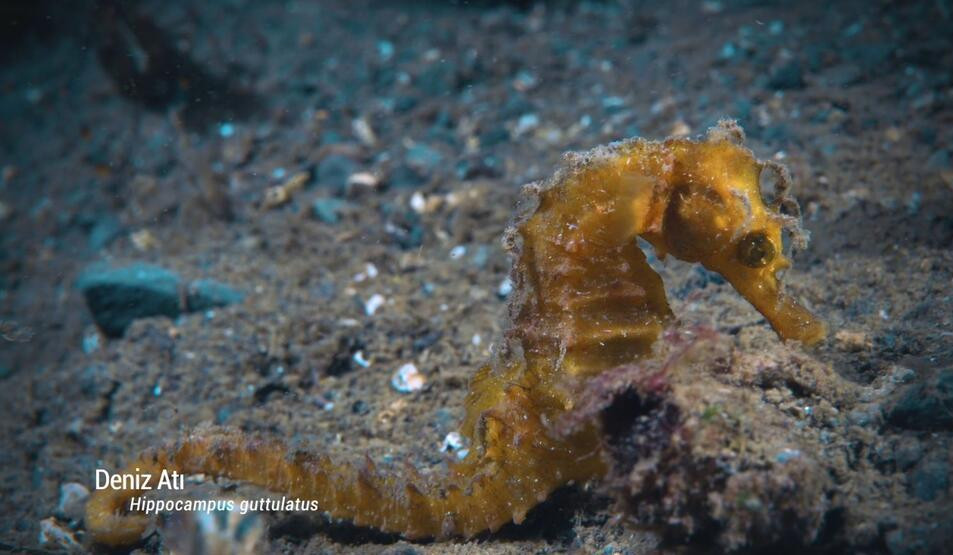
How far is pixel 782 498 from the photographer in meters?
2.10

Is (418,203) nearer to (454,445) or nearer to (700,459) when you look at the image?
(454,445)

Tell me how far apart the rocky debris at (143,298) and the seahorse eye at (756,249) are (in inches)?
146

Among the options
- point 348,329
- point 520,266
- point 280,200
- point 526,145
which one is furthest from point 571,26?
point 520,266

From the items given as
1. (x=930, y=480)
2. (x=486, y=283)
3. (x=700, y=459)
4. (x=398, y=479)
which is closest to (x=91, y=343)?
(x=486, y=283)

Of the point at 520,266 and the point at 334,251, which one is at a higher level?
the point at 520,266

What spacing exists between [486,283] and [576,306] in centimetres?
212

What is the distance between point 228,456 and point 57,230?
5.28 meters

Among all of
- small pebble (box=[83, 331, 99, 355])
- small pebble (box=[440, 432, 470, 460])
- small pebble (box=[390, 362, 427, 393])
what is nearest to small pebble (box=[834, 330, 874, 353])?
small pebble (box=[440, 432, 470, 460])

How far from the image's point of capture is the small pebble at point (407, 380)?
393 cm

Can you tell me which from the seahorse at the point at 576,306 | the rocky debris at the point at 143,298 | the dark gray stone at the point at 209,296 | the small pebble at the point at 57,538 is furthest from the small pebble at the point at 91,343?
the seahorse at the point at 576,306

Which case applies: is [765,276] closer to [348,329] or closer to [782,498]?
[782,498]

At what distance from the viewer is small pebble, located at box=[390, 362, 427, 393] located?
3.93 meters

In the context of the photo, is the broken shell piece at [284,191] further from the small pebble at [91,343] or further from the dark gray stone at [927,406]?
the dark gray stone at [927,406]

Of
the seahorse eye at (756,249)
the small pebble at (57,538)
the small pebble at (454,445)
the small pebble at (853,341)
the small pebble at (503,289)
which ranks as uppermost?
the seahorse eye at (756,249)
